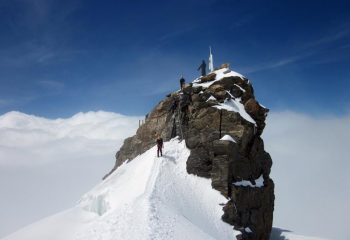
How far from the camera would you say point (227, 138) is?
36.0 meters

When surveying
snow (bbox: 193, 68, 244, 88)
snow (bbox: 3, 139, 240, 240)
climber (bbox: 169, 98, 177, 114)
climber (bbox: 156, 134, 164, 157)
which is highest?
snow (bbox: 193, 68, 244, 88)

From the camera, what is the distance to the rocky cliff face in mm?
34906

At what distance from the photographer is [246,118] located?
1528 inches

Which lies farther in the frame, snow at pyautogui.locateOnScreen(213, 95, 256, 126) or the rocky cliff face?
snow at pyautogui.locateOnScreen(213, 95, 256, 126)

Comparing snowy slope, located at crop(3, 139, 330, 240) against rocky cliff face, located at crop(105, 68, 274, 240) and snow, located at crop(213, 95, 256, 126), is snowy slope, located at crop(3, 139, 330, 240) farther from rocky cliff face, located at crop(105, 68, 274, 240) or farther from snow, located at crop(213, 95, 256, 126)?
snow, located at crop(213, 95, 256, 126)

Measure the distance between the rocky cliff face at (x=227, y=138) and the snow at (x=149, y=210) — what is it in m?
1.30

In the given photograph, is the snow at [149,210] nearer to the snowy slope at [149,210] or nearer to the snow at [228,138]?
the snowy slope at [149,210]

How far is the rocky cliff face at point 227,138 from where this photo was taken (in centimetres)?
3491

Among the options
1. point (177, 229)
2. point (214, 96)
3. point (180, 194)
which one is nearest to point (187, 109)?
point (214, 96)

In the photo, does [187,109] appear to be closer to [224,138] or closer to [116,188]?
[224,138]

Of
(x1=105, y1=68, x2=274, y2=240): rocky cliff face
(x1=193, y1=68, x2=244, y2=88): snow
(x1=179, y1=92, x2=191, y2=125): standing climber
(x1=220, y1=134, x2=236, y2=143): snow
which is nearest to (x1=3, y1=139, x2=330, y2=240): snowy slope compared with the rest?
(x1=105, y1=68, x2=274, y2=240): rocky cliff face

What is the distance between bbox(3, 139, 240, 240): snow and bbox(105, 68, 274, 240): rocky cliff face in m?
1.30

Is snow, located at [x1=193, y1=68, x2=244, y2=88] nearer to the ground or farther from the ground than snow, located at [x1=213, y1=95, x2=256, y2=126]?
farther from the ground

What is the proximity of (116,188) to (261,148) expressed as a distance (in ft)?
57.4
